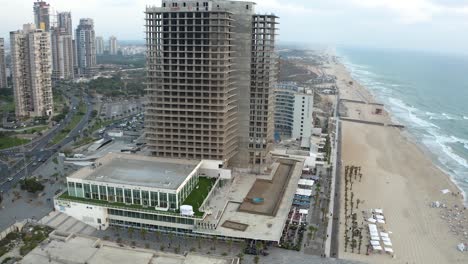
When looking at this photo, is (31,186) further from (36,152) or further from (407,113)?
(407,113)

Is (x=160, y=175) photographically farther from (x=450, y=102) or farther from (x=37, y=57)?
(x=450, y=102)

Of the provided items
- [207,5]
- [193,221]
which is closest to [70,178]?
[193,221]

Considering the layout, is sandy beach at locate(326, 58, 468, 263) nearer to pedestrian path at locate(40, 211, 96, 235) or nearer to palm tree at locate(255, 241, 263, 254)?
palm tree at locate(255, 241, 263, 254)

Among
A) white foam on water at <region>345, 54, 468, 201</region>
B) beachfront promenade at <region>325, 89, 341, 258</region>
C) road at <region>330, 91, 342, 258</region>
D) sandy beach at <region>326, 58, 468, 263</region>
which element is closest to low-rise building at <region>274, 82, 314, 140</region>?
beachfront promenade at <region>325, 89, 341, 258</region>

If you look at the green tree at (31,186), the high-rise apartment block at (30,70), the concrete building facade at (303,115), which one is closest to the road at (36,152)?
the green tree at (31,186)

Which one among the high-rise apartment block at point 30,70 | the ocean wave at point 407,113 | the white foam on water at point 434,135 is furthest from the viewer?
the ocean wave at point 407,113

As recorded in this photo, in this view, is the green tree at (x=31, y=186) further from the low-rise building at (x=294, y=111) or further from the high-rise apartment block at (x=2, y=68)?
the high-rise apartment block at (x=2, y=68)
